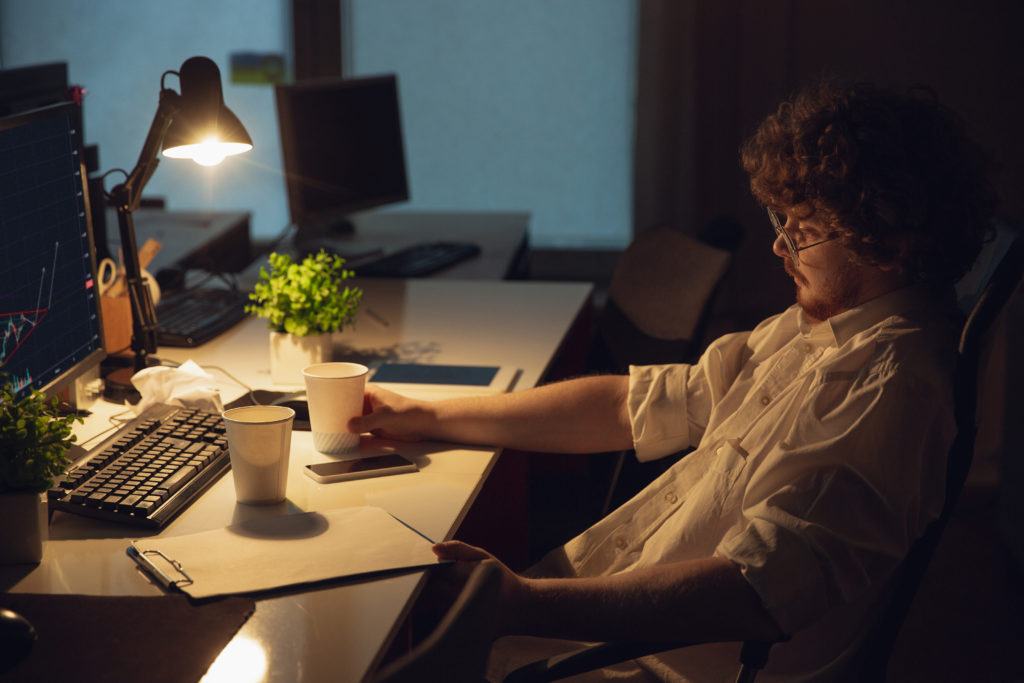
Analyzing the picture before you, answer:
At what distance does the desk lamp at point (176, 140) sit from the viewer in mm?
1529

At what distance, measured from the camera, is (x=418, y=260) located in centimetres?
290

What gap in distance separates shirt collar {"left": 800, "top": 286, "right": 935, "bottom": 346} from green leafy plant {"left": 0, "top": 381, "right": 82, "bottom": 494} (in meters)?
0.90

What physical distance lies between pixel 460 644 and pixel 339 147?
2.42 metres

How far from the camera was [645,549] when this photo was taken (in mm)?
1295

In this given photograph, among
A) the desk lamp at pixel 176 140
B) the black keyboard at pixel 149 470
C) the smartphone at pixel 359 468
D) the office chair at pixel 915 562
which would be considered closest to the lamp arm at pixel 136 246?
the desk lamp at pixel 176 140

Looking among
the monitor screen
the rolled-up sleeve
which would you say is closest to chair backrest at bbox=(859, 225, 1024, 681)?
the rolled-up sleeve

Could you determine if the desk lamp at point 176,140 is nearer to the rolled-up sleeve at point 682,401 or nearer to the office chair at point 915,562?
the rolled-up sleeve at point 682,401

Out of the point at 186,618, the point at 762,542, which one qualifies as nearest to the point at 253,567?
the point at 186,618

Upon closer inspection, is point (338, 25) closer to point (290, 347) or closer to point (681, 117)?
point (681, 117)

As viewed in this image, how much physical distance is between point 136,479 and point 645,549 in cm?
65

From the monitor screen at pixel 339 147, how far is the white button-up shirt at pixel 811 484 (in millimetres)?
1768

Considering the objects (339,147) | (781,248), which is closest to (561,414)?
(781,248)

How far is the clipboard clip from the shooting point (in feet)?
3.18

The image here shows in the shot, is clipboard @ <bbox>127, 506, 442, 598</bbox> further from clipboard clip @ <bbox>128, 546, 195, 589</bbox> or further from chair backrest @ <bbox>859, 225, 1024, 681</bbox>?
chair backrest @ <bbox>859, 225, 1024, 681</bbox>
